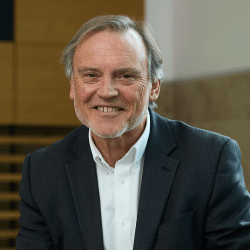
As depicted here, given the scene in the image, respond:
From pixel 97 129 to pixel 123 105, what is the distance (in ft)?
0.43

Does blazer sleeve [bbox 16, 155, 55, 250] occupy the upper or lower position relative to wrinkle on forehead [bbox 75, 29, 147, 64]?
lower

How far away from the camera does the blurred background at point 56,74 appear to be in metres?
3.02

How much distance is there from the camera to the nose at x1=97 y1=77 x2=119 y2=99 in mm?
1300

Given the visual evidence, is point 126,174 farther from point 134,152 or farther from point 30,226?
point 30,226

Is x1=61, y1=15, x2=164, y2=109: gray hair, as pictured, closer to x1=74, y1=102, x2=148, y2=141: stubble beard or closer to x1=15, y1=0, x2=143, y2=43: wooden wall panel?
x1=74, y1=102, x2=148, y2=141: stubble beard

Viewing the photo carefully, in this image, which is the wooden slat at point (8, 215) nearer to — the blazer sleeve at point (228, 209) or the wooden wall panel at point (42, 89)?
the wooden wall panel at point (42, 89)

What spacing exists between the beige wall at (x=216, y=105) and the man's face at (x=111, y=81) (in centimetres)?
177

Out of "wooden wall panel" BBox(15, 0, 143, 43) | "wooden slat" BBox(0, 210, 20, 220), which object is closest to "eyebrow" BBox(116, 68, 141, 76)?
"wooden wall panel" BBox(15, 0, 143, 43)

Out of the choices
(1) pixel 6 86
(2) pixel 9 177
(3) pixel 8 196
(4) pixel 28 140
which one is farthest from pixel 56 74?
(3) pixel 8 196

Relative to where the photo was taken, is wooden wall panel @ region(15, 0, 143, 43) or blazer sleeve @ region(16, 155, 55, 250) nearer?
blazer sleeve @ region(16, 155, 55, 250)

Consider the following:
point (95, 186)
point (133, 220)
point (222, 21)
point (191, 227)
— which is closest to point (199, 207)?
point (191, 227)

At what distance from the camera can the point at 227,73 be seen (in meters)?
3.09

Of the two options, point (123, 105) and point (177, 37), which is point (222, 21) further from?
point (123, 105)

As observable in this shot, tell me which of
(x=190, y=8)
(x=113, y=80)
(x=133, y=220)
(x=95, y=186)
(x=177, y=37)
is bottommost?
(x=133, y=220)
